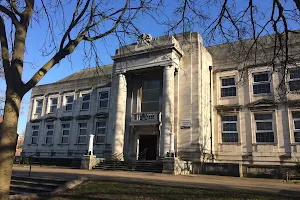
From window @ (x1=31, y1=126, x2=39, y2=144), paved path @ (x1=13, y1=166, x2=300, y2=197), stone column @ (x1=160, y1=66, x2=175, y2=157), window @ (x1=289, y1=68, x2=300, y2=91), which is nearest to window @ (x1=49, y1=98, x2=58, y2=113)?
window @ (x1=31, y1=126, x2=39, y2=144)

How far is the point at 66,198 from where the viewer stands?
28.7 ft

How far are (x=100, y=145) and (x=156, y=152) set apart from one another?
7083 mm

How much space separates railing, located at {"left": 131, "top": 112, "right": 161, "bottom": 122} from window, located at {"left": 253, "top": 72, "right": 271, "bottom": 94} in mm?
8485

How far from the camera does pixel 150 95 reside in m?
24.8

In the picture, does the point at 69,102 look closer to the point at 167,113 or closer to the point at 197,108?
the point at 167,113

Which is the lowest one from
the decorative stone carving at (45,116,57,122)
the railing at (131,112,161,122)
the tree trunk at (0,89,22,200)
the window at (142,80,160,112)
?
the tree trunk at (0,89,22,200)

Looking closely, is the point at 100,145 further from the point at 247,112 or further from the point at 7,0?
the point at 7,0

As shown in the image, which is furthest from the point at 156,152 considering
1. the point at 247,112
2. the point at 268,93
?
the point at 268,93

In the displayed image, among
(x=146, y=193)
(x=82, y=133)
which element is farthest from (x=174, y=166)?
(x=82, y=133)

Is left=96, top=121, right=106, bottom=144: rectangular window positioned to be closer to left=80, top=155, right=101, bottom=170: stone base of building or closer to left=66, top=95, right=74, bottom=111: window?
left=66, top=95, right=74, bottom=111: window

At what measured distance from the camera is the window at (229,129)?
22.9m

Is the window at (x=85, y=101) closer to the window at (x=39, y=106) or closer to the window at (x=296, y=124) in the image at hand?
the window at (x=39, y=106)

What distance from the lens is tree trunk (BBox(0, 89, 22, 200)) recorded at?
5105 millimetres

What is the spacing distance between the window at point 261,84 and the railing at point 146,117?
8485 mm
